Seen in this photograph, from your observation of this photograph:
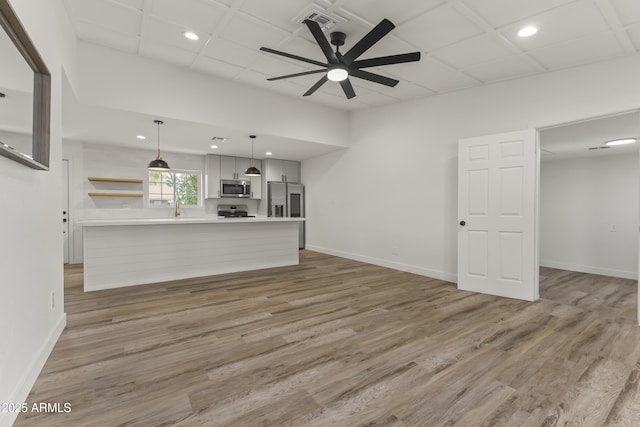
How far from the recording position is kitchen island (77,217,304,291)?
4.03m

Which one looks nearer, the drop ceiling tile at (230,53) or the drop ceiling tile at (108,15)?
the drop ceiling tile at (108,15)

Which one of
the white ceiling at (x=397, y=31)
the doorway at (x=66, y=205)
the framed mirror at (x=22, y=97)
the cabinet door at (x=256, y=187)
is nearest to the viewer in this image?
the framed mirror at (x=22, y=97)

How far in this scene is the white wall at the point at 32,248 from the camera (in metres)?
1.49

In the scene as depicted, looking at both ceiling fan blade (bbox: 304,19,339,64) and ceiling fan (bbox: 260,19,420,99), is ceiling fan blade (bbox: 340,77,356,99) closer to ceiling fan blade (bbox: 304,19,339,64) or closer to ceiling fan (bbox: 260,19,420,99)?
ceiling fan (bbox: 260,19,420,99)

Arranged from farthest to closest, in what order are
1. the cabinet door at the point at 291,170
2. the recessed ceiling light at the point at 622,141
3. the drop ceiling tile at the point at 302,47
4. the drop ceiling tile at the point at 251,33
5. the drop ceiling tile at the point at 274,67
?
the cabinet door at the point at 291,170, the recessed ceiling light at the point at 622,141, the drop ceiling tile at the point at 274,67, the drop ceiling tile at the point at 302,47, the drop ceiling tile at the point at 251,33

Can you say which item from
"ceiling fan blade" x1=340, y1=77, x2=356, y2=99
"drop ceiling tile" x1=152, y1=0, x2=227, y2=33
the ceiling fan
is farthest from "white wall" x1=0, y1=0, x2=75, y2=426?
"ceiling fan blade" x1=340, y1=77, x2=356, y2=99

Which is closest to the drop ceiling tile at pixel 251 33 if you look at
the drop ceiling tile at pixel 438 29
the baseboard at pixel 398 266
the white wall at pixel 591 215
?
the drop ceiling tile at pixel 438 29

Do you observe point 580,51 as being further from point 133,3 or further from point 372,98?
point 133,3

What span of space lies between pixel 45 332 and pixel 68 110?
3.11m

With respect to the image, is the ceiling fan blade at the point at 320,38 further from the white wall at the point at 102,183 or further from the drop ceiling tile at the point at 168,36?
the white wall at the point at 102,183

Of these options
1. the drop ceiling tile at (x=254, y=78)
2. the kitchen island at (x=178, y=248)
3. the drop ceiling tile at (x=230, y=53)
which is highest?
the drop ceiling tile at (x=254, y=78)

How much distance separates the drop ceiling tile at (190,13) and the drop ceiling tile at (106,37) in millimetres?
711

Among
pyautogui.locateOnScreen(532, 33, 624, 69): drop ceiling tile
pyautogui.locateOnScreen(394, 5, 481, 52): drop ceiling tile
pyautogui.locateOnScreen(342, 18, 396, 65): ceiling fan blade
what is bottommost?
pyautogui.locateOnScreen(342, 18, 396, 65): ceiling fan blade

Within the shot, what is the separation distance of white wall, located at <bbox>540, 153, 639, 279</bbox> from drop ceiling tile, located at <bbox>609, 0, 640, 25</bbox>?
352cm
